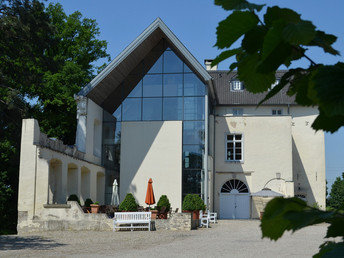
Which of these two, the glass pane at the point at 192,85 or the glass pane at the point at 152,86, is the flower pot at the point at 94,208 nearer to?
the glass pane at the point at 152,86

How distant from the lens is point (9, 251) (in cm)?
1365

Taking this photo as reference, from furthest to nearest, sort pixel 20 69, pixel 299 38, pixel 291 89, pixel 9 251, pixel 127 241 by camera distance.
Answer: pixel 20 69 < pixel 127 241 < pixel 9 251 < pixel 291 89 < pixel 299 38

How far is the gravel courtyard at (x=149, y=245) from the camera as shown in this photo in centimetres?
1291

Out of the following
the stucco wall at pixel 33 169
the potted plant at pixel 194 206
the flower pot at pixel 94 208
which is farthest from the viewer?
the potted plant at pixel 194 206

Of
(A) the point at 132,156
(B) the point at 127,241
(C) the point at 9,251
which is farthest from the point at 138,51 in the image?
(C) the point at 9,251

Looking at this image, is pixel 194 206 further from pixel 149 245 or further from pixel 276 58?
pixel 276 58

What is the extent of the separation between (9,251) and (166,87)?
1622cm

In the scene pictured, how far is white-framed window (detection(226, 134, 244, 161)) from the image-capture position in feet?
108

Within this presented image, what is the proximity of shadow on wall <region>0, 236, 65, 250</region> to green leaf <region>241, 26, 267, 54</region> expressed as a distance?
14.0 metres

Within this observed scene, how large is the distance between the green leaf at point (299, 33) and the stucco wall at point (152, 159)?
1076 inches

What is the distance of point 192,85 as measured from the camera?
28.7 meters

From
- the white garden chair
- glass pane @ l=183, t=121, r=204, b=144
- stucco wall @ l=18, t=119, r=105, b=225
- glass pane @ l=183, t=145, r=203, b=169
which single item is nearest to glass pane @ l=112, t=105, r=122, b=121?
glass pane @ l=183, t=121, r=204, b=144

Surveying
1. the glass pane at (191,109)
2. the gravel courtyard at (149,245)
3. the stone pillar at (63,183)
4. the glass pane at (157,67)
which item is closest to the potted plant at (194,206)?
the gravel courtyard at (149,245)

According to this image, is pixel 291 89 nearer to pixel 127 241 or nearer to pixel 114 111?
pixel 127 241
